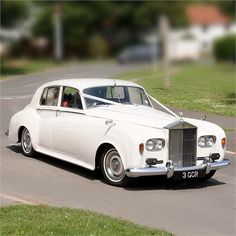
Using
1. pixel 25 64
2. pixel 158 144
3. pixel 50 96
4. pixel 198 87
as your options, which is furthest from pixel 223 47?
pixel 158 144

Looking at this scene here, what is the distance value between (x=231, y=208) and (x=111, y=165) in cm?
→ 194

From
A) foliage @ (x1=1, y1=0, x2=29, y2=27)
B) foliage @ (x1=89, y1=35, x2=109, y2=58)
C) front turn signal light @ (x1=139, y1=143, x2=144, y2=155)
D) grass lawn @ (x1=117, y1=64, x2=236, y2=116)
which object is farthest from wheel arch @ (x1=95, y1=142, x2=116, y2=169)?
foliage @ (x1=1, y1=0, x2=29, y2=27)

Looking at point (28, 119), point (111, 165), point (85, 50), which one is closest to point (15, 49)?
point (85, 50)

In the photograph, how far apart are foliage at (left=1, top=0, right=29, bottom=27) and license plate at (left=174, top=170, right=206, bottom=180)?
3383 centimetres

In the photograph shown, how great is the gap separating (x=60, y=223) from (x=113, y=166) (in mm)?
2555

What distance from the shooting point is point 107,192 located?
8.77 meters

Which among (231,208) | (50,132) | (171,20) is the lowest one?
(231,208)

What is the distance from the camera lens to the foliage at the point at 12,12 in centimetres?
4204

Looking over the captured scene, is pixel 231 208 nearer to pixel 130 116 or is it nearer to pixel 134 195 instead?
pixel 134 195

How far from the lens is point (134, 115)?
9453mm

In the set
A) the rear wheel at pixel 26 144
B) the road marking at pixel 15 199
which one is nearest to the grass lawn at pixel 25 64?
the rear wheel at pixel 26 144

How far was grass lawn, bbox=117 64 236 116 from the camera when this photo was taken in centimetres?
1802

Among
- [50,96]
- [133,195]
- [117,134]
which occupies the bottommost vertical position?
[133,195]

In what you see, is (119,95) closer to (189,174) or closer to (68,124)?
(68,124)
